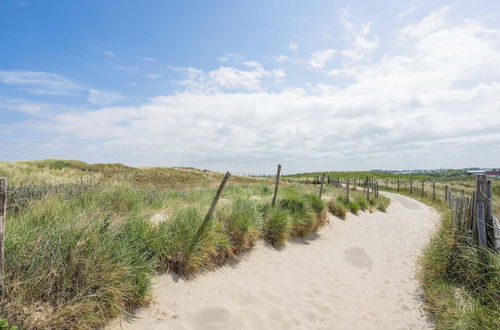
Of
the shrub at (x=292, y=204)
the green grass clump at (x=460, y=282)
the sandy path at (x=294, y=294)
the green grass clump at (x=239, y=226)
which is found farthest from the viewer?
the shrub at (x=292, y=204)

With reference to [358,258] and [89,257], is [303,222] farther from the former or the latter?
[89,257]

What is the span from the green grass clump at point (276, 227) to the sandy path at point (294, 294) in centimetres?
41

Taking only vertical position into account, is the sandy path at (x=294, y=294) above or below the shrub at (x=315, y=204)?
below

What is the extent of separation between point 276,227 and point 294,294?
9.85ft

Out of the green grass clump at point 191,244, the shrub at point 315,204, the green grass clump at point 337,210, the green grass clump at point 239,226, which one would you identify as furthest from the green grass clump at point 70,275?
the green grass clump at point 337,210

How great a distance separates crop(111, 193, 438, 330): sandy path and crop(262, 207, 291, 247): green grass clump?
41cm

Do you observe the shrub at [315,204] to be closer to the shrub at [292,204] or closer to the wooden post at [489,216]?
the shrub at [292,204]

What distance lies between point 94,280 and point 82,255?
0.37 meters

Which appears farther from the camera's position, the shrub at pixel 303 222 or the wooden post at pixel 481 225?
the shrub at pixel 303 222

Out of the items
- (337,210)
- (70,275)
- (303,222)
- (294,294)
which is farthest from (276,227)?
(337,210)

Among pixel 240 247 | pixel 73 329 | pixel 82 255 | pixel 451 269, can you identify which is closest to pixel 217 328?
pixel 73 329

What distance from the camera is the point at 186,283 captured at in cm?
479

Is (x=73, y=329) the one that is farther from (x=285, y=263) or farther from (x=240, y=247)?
(x=285, y=263)

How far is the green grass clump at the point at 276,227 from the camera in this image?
803cm
